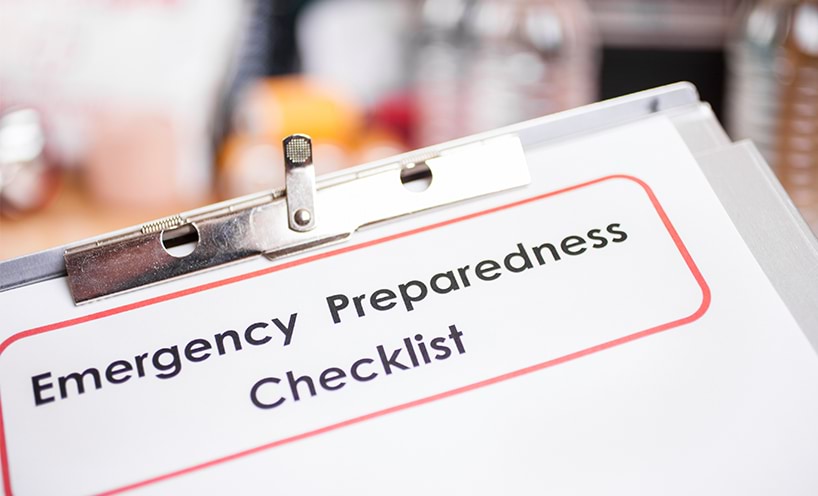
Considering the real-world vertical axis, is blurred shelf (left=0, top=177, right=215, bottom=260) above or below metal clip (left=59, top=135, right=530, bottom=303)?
above

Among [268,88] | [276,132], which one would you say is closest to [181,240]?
[276,132]

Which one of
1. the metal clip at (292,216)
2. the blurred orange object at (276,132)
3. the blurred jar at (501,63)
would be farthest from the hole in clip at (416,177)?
the blurred jar at (501,63)

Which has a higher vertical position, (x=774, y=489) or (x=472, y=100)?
(x=472, y=100)

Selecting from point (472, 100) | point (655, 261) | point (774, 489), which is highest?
point (472, 100)

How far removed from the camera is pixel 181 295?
37cm

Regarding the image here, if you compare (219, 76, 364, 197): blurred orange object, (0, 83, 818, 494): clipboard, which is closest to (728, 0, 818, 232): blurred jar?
(219, 76, 364, 197): blurred orange object

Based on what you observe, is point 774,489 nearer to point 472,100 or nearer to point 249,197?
point 249,197

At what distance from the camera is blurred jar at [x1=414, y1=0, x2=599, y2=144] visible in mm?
1230

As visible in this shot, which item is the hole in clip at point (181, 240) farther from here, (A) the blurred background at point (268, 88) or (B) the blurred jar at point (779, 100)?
(B) the blurred jar at point (779, 100)

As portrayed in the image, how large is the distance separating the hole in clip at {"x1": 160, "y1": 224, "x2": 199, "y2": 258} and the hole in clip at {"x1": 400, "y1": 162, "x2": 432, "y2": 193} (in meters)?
0.10

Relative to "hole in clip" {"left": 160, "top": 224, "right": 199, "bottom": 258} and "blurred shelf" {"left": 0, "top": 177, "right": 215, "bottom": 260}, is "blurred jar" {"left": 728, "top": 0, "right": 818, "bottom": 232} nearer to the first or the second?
"blurred shelf" {"left": 0, "top": 177, "right": 215, "bottom": 260}

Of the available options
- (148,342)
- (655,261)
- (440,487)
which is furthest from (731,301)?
(148,342)

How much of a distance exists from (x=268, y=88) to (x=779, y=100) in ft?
2.30

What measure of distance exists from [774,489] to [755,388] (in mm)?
40
